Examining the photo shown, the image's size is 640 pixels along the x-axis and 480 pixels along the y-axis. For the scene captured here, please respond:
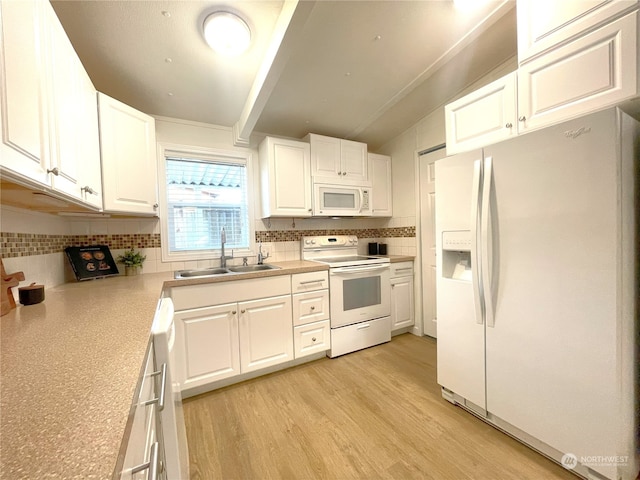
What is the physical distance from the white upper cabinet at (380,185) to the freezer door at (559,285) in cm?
168

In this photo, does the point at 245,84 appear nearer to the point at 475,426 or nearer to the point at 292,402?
the point at 292,402

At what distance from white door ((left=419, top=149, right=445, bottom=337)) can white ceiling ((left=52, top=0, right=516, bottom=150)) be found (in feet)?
2.29

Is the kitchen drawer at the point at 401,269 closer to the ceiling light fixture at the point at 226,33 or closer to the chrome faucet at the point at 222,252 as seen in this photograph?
the chrome faucet at the point at 222,252

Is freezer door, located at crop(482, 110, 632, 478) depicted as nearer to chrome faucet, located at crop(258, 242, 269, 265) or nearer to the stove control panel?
the stove control panel

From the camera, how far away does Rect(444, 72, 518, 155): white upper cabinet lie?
1.47 meters

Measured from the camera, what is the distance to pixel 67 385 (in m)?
0.52

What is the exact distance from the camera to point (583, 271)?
3.62 feet

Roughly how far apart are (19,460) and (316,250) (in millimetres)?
2551

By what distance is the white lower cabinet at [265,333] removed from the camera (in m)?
1.98

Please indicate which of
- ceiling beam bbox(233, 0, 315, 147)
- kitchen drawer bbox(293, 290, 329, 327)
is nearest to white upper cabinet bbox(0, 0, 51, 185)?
ceiling beam bbox(233, 0, 315, 147)

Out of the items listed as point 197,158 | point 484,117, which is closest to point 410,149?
point 484,117

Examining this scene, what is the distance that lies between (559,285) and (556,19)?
1.36 m

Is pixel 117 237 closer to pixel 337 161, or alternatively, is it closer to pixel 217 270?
pixel 217 270

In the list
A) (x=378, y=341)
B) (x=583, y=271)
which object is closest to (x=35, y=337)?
(x=583, y=271)
